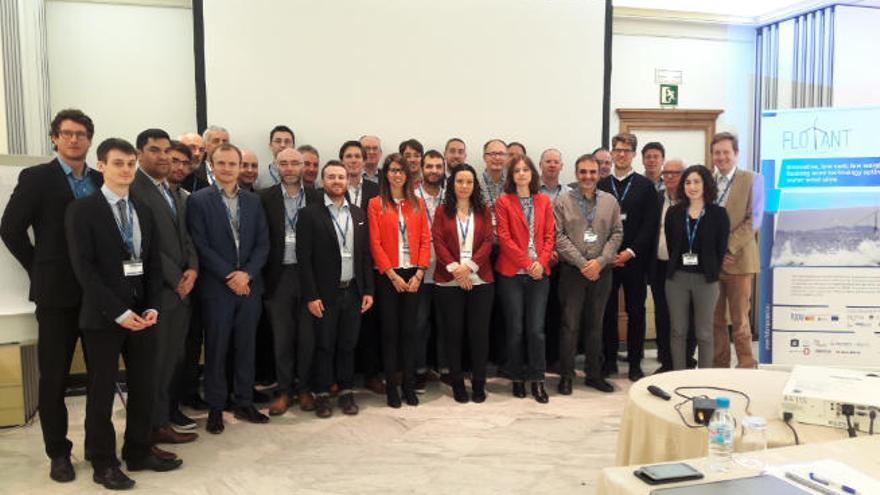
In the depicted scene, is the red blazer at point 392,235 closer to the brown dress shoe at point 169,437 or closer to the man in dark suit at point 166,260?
the man in dark suit at point 166,260

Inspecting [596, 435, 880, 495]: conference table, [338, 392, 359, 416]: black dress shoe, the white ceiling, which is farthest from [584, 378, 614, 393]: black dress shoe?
the white ceiling

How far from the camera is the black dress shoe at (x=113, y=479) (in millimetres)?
2906

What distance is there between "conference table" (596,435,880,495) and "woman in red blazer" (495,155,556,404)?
2.46 m

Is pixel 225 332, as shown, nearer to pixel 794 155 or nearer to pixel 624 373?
pixel 624 373

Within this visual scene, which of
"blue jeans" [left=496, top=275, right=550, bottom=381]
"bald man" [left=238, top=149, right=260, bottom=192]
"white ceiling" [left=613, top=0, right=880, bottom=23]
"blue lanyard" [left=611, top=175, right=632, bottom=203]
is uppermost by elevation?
"white ceiling" [left=613, top=0, right=880, bottom=23]

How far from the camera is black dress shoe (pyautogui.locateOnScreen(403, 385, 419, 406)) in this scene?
164 inches

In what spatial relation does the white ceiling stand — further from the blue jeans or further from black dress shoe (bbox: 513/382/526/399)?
black dress shoe (bbox: 513/382/526/399)

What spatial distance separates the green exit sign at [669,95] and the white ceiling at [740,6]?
73cm

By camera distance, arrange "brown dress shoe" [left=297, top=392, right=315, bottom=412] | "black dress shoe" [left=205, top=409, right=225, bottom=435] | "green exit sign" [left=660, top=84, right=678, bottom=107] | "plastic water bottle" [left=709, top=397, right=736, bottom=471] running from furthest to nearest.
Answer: "green exit sign" [left=660, top=84, right=678, bottom=107], "brown dress shoe" [left=297, top=392, right=315, bottom=412], "black dress shoe" [left=205, top=409, right=225, bottom=435], "plastic water bottle" [left=709, top=397, right=736, bottom=471]

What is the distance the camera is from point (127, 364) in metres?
2.99

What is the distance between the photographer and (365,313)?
4.45 meters

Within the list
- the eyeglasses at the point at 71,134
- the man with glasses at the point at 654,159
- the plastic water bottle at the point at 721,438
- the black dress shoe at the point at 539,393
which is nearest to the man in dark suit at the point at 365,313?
the black dress shoe at the point at 539,393

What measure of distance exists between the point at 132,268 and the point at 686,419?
2271 millimetres

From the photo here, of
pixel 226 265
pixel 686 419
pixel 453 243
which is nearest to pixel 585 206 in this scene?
pixel 453 243
